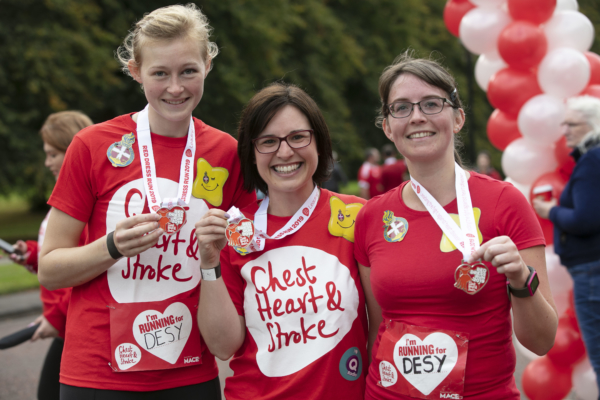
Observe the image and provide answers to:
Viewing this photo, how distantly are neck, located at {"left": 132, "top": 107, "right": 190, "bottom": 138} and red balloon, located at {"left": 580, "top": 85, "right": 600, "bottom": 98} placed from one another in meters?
3.21

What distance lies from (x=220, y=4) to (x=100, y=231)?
15227 millimetres

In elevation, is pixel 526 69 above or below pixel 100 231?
above

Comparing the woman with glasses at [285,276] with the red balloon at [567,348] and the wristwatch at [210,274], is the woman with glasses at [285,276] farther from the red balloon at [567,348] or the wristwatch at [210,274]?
the red balloon at [567,348]

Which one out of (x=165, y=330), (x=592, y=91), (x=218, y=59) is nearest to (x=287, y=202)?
(x=165, y=330)

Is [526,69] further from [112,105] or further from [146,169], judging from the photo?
[112,105]

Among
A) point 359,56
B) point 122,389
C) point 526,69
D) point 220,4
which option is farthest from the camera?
point 359,56

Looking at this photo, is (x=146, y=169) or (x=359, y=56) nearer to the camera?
(x=146, y=169)

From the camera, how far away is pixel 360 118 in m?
24.8

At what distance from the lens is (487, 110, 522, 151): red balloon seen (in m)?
4.70

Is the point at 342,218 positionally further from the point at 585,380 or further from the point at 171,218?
the point at 585,380

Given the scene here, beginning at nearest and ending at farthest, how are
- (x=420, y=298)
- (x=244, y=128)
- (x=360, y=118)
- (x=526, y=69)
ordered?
(x=420, y=298) < (x=244, y=128) < (x=526, y=69) < (x=360, y=118)

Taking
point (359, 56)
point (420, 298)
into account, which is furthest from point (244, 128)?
point (359, 56)

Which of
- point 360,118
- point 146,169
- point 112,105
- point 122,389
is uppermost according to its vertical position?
point 360,118

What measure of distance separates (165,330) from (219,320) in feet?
0.77
